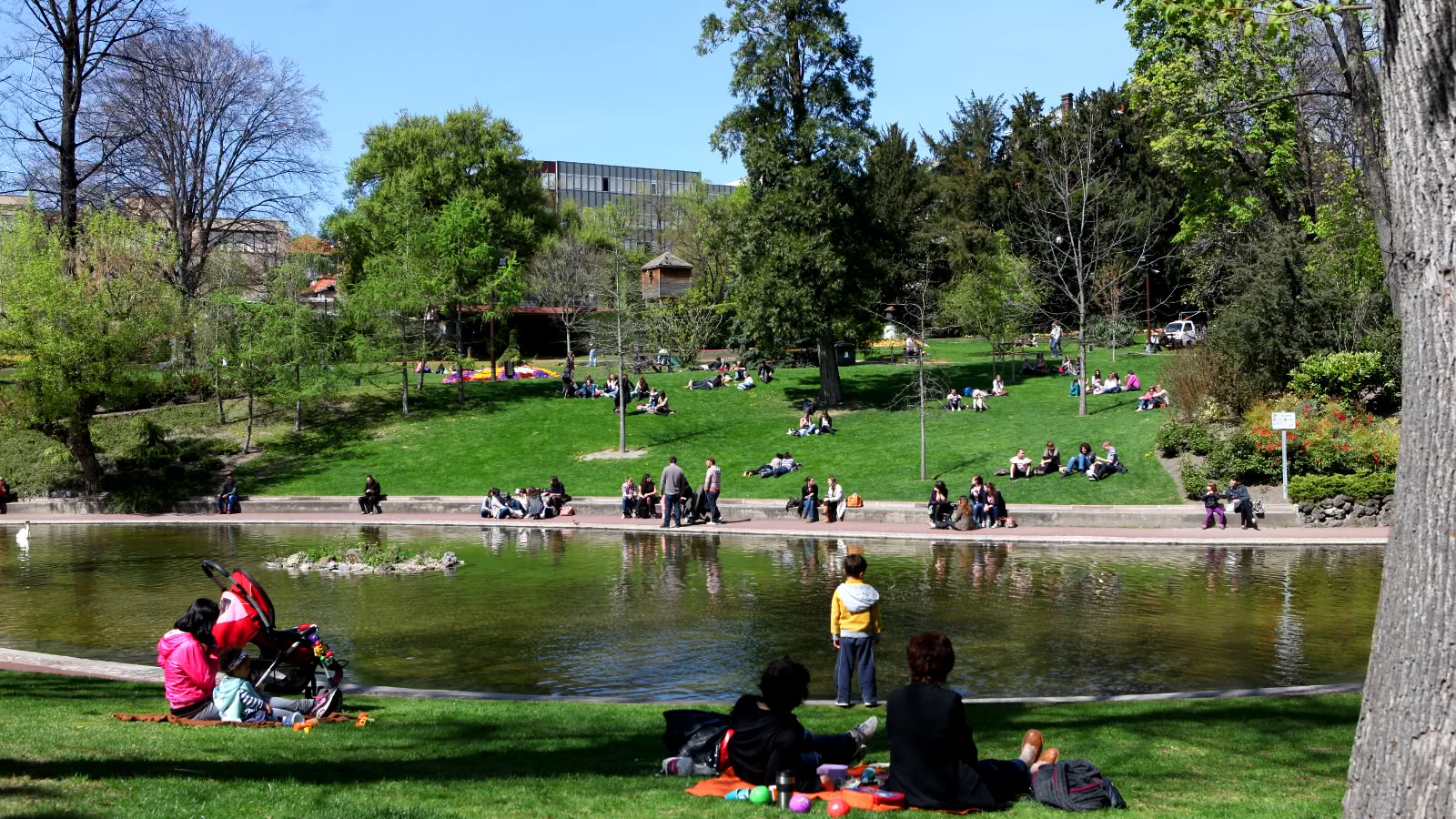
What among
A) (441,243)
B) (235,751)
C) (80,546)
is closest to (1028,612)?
(235,751)

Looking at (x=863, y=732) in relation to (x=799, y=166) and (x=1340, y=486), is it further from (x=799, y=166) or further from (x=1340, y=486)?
(x=799, y=166)

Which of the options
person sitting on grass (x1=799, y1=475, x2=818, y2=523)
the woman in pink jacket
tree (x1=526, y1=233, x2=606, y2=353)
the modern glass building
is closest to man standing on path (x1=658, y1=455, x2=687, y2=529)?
person sitting on grass (x1=799, y1=475, x2=818, y2=523)

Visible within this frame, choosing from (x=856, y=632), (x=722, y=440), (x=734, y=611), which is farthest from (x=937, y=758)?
(x=722, y=440)

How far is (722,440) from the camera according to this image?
3747 cm

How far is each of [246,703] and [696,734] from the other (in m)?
3.95

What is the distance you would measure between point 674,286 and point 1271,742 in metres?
66.5

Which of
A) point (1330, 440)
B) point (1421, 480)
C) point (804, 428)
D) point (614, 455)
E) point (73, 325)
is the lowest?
point (614, 455)

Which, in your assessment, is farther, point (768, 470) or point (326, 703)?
point (768, 470)

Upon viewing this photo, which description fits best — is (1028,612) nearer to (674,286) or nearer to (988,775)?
(988,775)

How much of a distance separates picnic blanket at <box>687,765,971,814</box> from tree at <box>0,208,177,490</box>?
102ft

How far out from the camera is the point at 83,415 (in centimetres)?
3400

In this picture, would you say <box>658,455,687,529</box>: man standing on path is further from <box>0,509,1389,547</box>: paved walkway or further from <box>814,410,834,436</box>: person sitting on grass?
<box>814,410,834,436</box>: person sitting on grass

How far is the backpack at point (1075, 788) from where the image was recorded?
23.2 ft

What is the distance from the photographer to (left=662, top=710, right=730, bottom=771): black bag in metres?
8.09
